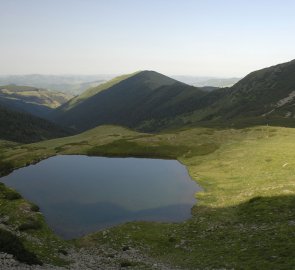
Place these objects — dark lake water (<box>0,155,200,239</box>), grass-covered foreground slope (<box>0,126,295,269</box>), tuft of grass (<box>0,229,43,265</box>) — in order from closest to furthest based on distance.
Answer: tuft of grass (<box>0,229,43,265</box>) < grass-covered foreground slope (<box>0,126,295,269</box>) < dark lake water (<box>0,155,200,239</box>)

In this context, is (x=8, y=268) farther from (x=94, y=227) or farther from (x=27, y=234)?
(x=94, y=227)

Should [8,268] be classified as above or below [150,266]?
above

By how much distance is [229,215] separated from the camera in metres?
58.4

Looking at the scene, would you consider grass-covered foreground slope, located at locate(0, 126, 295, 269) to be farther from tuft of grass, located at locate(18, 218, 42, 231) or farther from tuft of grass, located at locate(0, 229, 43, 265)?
tuft of grass, located at locate(18, 218, 42, 231)

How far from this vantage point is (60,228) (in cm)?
6094

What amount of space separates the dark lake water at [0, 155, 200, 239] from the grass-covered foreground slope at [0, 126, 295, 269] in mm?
4993

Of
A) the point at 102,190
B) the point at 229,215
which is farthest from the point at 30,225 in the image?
the point at 102,190

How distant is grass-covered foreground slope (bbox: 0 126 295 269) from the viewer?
131ft

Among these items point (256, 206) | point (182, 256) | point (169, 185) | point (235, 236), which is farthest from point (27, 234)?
point (169, 185)

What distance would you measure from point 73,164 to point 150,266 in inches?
3142

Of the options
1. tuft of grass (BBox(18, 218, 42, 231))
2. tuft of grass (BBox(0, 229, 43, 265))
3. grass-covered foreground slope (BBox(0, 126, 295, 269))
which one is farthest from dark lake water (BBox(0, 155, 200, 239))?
tuft of grass (BBox(0, 229, 43, 265))

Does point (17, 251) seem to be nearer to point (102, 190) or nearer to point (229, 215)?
point (229, 215)

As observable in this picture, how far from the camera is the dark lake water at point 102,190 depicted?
65.8 m

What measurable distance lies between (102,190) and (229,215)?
35.5 m
